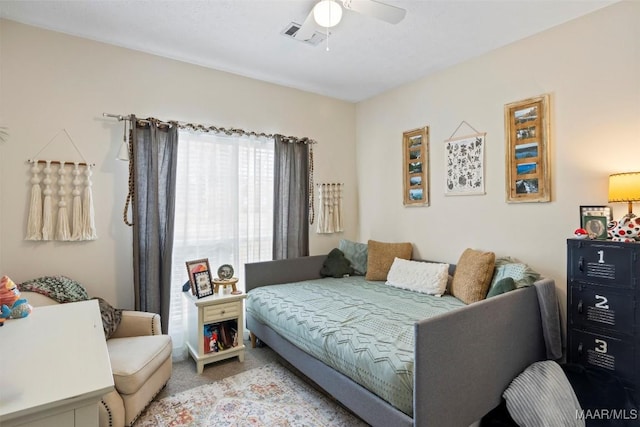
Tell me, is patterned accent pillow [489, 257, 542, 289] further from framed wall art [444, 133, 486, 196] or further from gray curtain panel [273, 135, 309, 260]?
gray curtain panel [273, 135, 309, 260]

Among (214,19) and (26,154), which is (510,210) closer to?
(214,19)

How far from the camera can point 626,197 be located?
1921mm

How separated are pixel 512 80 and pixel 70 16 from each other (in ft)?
11.0

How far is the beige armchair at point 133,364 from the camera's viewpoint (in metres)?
1.80

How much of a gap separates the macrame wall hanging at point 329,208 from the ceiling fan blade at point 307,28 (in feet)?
6.29

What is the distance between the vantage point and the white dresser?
0.88m

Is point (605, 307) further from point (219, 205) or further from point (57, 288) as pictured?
point (57, 288)

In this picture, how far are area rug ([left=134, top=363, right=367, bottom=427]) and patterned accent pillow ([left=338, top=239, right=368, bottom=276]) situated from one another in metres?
1.46

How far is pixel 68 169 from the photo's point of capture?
8.11 feet

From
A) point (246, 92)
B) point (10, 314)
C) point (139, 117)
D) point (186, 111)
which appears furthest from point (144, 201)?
point (246, 92)

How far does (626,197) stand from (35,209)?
12.7 feet

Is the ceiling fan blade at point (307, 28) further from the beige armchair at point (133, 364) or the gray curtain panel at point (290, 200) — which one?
the beige armchair at point (133, 364)

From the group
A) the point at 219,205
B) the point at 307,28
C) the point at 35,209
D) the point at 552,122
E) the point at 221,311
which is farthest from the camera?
the point at 219,205

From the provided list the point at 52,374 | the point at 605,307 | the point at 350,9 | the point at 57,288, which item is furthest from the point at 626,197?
the point at 57,288
